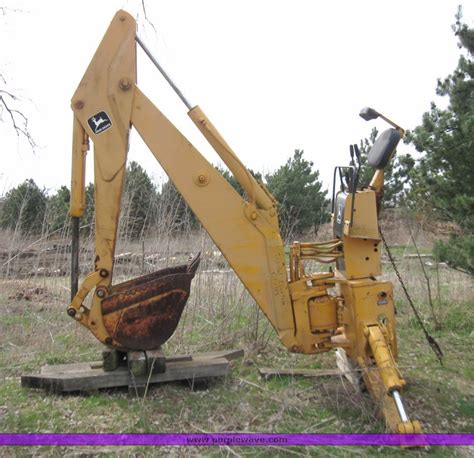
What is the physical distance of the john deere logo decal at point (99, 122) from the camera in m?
3.86

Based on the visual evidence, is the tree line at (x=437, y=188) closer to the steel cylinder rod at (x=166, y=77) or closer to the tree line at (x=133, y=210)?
the tree line at (x=133, y=210)

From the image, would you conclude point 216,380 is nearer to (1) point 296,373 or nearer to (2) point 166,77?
(1) point 296,373

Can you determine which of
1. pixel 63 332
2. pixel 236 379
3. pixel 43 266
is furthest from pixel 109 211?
pixel 43 266

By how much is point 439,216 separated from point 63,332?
6.24 meters

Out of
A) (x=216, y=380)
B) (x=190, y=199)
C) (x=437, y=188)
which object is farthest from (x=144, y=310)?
(x=437, y=188)

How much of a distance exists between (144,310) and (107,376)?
710 millimetres

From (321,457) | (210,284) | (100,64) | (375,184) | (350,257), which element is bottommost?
(321,457)

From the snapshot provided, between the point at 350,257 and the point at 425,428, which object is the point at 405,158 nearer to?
the point at 350,257

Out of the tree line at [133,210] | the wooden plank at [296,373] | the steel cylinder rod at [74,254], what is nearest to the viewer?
the steel cylinder rod at [74,254]

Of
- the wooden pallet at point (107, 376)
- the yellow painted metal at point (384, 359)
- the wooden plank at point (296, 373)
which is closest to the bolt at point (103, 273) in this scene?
the wooden pallet at point (107, 376)

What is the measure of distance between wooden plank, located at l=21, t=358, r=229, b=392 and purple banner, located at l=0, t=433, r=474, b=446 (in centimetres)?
65

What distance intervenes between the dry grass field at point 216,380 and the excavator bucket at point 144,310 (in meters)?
0.53

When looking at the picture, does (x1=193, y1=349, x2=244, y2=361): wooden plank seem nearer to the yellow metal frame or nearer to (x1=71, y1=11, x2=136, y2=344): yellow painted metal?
the yellow metal frame

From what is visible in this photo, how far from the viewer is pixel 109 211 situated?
12.6 ft
